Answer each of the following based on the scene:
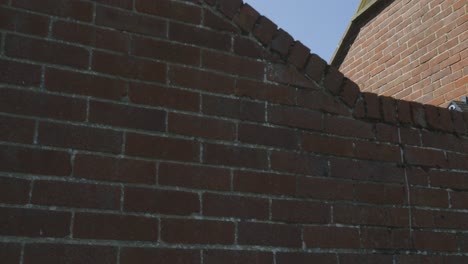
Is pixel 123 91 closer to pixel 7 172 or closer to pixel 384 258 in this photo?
pixel 7 172

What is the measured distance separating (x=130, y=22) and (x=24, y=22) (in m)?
0.45

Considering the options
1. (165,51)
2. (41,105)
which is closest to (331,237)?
(165,51)

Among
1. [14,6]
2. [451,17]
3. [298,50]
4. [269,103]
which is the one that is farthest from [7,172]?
[451,17]

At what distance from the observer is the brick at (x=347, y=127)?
8.61 feet

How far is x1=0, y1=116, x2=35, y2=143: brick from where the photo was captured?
6.51 ft

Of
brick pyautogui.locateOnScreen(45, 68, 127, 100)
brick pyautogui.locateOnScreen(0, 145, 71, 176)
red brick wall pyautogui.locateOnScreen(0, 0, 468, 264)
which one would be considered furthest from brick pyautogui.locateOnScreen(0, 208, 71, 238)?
brick pyautogui.locateOnScreen(45, 68, 127, 100)

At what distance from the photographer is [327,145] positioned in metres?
2.57

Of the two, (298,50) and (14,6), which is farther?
(298,50)

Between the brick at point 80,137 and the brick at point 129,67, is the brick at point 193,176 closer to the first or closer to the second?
the brick at point 80,137

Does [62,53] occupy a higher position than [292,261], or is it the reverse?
[62,53]

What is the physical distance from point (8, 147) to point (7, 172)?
0.32 feet

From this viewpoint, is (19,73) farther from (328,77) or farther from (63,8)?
(328,77)

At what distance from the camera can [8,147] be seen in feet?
6.48

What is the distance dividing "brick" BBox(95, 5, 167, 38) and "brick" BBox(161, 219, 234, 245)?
2.85ft
